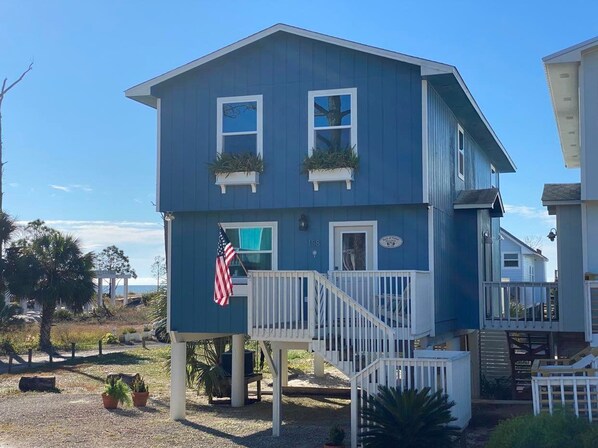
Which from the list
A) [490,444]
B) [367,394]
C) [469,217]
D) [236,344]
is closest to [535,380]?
[490,444]

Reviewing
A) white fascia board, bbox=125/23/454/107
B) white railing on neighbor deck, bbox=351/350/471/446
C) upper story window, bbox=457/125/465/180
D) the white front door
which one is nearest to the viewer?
white railing on neighbor deck, bbox=351/350/471/446

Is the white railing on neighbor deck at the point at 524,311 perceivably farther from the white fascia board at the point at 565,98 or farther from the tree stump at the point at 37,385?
the tree stump at the point at 37,385

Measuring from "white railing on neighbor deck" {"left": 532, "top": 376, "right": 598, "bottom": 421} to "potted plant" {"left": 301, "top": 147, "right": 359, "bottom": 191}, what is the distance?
5.49m

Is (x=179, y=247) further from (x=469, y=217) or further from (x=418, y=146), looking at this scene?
(x=469, y=217)

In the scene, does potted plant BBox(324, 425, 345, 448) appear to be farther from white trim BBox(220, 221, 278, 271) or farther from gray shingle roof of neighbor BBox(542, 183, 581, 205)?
gray shingle roof of neighbor BBox(542, 183, 581, 205)

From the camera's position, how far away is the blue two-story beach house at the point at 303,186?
14133 millimetres

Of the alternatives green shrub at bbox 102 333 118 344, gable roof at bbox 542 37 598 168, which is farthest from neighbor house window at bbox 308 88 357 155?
green shrub at bbox 102 333 118 344

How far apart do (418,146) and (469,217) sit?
4.17 meters

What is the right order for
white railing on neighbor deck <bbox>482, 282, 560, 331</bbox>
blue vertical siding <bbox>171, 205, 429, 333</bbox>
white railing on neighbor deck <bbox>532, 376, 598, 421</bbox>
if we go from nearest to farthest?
1. white railing on neighbor deck <bbox>532, 376, 598, 421</bbox>
2. blue vertical siding <bbox>171, 205, 429, 333</bbox>
3. white railing on neighbor deck <bbox>482, 282, 560, 331</bbox>

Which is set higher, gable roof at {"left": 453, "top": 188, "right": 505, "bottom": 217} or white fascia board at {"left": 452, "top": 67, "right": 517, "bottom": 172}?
white fascia board at {"left": 452, "top": 67, "right": 517, "bottom": 172}

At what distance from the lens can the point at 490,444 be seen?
33.9ft

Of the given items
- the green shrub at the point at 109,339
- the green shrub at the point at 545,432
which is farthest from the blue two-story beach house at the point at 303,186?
the green shrub at the point at 109,339

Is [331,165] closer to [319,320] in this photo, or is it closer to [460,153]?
[319,320]

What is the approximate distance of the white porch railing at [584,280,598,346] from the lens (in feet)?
45.1
